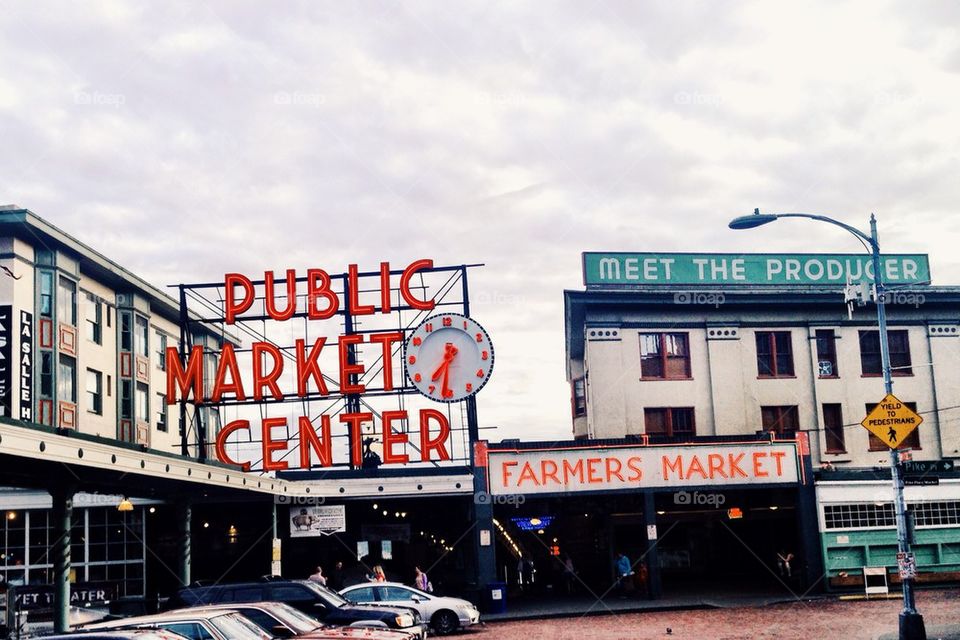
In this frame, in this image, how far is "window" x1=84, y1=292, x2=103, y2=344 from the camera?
150ft

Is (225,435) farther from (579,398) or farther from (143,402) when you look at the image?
(579,398)

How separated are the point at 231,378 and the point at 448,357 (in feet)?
27.3

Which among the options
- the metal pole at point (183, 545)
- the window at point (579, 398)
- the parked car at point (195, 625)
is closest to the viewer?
the parked car at point (195, 625)

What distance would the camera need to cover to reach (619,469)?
36.4 meters

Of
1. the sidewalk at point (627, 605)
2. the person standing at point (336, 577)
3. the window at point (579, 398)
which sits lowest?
the sidewalk at point (627, 605)

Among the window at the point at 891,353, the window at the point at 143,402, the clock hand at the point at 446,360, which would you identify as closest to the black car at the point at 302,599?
the clock hand at the point at 446,360

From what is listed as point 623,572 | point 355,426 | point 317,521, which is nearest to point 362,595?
point 317,521

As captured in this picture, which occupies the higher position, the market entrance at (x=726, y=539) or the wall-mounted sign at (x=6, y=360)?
the wall-mounted sign at (x=6, y=360)

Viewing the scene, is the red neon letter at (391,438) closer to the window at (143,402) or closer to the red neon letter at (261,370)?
the red neon letter at (261,370)

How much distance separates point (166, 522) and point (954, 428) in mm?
31638

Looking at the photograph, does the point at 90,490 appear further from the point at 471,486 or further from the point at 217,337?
the point at 217,337

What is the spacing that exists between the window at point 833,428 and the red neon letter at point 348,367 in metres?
18.8

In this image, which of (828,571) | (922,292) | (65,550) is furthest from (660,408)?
(65,550)

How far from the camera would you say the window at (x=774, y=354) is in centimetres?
4269
